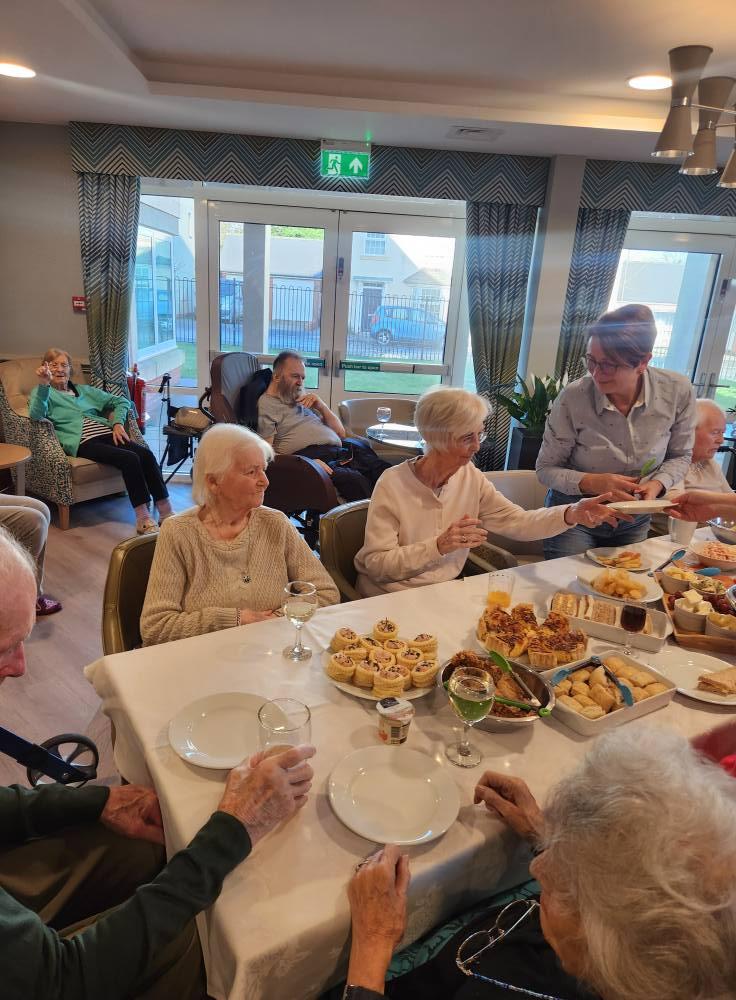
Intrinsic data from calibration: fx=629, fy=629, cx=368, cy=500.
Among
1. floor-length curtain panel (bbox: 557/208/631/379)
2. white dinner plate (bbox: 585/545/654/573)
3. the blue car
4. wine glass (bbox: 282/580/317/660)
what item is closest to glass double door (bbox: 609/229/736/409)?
floor-length curtain panel (bbox: 557/208/631/379)

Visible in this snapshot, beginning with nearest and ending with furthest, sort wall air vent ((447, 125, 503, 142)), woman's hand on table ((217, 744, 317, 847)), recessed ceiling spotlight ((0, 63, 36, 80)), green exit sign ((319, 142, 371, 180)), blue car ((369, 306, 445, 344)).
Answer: woman's hand on table ((217, 744, 317, 847)), recessed ceiling spotlight ((0, 63, 36, 80)), wall air vent ((447, 125, 503, 142)), green exit sign ((319, 142, 371, 180)), blue car ((369, 306, 445, 344))

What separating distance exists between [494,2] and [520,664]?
283cm

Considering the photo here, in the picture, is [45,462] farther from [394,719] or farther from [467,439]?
[394,719]

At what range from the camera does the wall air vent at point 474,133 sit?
13.7ft

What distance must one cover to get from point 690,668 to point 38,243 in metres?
5.47

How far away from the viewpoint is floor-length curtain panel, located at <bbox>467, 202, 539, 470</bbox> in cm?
518

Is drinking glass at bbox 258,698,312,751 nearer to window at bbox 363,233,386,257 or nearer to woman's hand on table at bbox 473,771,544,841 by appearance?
woman's hand on table at bbox 473,771,544,841

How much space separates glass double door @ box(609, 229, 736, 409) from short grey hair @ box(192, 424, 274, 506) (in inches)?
187

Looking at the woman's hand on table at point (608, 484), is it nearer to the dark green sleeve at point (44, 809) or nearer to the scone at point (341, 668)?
the scone at point (341, 668)

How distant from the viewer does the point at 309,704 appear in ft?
4.26

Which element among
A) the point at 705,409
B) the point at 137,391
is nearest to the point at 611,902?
the point at 705,409

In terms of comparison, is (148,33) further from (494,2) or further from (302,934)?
(302,934)

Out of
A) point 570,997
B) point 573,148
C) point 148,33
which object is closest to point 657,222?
point 573,148

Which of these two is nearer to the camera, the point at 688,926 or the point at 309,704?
the point at 688,926
